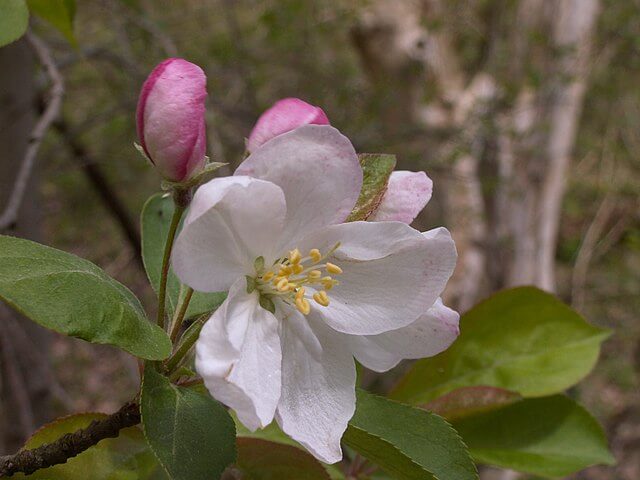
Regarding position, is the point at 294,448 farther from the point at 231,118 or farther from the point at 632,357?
the point at 632,357

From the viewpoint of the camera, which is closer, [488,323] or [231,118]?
[488,323]

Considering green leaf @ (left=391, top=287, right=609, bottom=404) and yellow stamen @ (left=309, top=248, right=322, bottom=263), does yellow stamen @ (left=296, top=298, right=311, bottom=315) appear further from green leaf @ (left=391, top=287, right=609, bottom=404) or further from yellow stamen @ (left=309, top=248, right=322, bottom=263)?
green leaf @ (left=391, top=287, right=609, bottom=404)

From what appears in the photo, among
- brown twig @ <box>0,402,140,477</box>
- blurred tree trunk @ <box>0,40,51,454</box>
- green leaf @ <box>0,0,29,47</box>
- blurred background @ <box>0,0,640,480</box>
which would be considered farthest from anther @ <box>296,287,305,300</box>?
blurred background @ <box>0,0,640,480</box>

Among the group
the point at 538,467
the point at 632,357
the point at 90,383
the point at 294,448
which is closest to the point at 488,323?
the point at 538,467

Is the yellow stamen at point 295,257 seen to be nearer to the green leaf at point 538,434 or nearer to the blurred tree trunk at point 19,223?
the green leaf at point 538,434

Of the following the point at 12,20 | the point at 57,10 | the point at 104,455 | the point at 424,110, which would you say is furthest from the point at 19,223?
the point at 424,110

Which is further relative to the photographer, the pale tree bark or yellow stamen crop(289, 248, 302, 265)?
the pale tree bark
